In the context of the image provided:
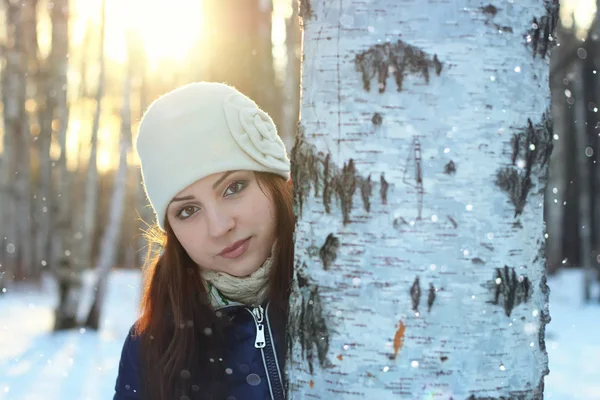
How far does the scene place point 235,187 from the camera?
6.70ft

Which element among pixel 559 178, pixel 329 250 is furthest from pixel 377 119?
pixel 559 178

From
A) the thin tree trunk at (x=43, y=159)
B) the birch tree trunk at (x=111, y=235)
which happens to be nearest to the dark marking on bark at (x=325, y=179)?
the birch tree trunk at (x=111, y=235)

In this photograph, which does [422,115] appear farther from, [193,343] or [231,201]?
[193,343]

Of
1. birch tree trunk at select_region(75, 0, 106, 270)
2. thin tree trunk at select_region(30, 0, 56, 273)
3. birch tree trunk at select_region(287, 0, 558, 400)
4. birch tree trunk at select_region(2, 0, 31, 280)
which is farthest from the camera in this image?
thin tree trunk at select_region(30, 0, 56, 273)

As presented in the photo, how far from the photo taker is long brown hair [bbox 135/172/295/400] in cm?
208

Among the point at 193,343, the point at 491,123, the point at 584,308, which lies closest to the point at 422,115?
the point at 491,123

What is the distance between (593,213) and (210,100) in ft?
66.3

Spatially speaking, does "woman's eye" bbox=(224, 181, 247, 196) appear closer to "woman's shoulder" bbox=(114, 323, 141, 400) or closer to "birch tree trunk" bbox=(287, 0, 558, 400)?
"woman's shoulder" bbox=(114, 323, 141, 400)

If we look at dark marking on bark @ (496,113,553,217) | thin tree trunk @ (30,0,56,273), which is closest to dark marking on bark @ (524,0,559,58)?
dark marking on bark @ (496,113,553,217)

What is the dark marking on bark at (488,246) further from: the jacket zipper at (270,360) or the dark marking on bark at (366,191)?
the jacket zipper at (270,360)

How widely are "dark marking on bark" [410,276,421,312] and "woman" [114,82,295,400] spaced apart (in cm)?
85

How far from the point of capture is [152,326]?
88.5 inches

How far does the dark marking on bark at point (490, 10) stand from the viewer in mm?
1178

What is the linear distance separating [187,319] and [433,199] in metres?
1.24
